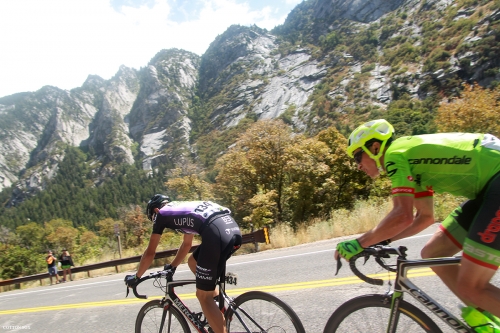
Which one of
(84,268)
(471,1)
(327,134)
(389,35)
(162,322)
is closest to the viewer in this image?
(162,322)

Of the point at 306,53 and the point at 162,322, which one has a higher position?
the point at 306,53

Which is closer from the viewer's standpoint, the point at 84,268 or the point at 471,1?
the point at 84,268

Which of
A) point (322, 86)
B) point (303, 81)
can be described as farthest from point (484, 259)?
point (303, 81)

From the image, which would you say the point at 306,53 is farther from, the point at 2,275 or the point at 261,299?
the point at 261,299

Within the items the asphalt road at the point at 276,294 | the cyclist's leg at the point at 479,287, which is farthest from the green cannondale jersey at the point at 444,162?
the asphalt road at the point at 276,294

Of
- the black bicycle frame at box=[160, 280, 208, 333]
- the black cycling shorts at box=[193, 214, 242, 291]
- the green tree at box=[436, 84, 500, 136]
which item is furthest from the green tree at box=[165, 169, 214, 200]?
the black cycling shorts at box=[193, 214, 242, 291]

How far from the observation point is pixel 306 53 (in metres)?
168

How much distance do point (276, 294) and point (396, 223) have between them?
342 cm

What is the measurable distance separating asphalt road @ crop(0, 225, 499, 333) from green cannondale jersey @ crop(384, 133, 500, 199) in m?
1.95

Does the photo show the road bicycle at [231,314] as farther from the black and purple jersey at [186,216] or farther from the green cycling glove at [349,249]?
the green cycling glove at [349,249]

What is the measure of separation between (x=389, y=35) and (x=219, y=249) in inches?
5993

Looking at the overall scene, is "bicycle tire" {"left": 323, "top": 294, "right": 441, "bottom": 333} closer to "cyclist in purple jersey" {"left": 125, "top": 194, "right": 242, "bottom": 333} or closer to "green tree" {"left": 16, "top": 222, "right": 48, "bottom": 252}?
"cyclist in purple jersey" {"left": 125, "top": 194, "right": 242, "bottom": 333}

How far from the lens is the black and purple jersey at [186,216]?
3320 mm

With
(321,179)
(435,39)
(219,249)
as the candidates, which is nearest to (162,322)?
(219,249)
